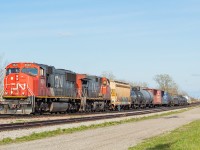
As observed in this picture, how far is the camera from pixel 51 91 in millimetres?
33031

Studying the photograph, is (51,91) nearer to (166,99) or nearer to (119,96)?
(119,96)

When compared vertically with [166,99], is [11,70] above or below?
above

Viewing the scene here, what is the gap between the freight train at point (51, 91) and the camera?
29.8 metres

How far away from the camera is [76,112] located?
129 ft

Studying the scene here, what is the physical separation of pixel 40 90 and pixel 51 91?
1916 mm

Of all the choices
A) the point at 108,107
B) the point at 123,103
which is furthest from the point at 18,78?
the point at 123,103

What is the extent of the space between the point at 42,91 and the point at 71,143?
16176 millimetres

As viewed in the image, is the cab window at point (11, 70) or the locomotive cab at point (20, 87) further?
the cab window at point (11, 70)

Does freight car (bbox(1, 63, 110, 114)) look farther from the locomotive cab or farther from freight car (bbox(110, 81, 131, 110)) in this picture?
freight car (bbox(110, 81, 131, 110))

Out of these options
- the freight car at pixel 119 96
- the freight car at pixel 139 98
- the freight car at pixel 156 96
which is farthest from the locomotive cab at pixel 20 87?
the freight car at pixel 156 96

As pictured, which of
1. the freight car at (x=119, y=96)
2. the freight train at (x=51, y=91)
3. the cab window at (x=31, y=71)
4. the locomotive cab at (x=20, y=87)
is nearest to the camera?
the locomotive cab at (x=20, y=87)

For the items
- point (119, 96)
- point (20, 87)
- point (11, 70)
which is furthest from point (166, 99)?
point (20, 87)

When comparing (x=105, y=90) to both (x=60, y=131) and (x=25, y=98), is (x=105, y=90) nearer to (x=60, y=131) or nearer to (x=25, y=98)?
(x=25, y=98)

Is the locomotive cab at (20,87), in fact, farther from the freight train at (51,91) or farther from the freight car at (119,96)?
the freight car at (119,96)
